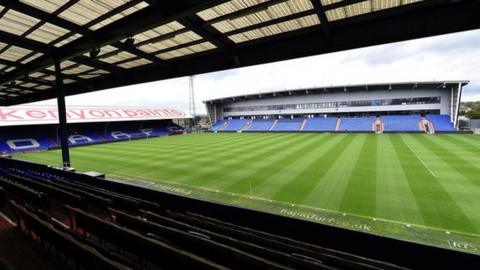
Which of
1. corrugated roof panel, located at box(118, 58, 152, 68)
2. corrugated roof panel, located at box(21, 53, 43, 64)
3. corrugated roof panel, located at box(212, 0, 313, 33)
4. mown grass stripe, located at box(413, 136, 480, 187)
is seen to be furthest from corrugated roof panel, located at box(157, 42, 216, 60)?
mown grass stripe, located at box(413, 136, 480, 187)

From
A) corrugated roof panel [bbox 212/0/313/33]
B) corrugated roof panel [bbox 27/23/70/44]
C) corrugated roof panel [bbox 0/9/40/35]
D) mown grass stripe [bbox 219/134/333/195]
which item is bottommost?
mown grass stripe [bbox 219/134/333/195]

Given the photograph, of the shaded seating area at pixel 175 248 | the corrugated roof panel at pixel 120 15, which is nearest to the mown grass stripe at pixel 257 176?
the shaded seating area at pixel 175 248

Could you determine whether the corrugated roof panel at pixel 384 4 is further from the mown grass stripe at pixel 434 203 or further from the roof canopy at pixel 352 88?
the roof canopy at pixel 352 88

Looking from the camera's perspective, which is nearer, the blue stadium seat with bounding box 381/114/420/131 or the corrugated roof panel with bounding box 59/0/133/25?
the corrugated roof panel with bounding box 59/0/133/25

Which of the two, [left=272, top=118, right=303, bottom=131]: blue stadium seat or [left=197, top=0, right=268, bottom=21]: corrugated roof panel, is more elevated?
[left=197, top=0, right=268, bottom=21]: corrugated roof panel

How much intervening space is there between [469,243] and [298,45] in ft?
21.8

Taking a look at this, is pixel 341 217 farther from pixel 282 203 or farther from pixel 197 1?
pixel 197 1

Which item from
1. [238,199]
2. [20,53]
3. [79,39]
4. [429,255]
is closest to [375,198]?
[238,199]

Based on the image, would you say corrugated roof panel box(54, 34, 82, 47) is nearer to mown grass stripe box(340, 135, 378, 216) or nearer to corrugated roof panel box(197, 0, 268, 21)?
corrugated roof panel box(197, 0, 268, 21)

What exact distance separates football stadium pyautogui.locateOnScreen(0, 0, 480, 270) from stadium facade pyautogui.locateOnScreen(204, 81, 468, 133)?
22450mm

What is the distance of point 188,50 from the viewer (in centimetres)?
686

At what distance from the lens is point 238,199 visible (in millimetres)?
9398

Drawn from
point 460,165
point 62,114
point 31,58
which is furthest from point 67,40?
point 460,165

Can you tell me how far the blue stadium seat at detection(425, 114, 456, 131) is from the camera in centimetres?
3234
